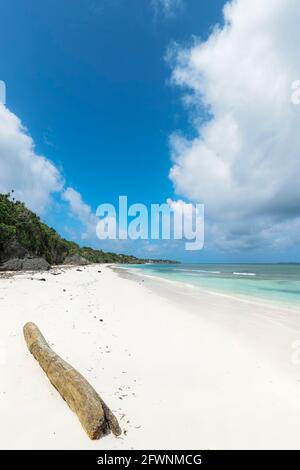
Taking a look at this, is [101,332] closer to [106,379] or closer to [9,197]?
[106,379]

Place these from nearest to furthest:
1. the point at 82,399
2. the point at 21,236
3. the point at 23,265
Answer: the point at 82,399, the point at 23,265, the point at 21,236

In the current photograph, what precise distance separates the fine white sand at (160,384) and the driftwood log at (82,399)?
4.5 inches

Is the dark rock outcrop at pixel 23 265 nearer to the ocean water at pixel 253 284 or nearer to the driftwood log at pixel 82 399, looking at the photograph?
the ocean water at pixel 253 284

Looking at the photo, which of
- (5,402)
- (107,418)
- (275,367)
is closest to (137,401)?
(107,418)

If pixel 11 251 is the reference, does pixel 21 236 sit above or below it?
above

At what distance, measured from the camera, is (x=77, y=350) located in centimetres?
551

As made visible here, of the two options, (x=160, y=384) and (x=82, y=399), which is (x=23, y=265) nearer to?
(x=160, y=384)

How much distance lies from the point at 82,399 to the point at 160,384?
1.61m

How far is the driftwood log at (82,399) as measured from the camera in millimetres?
2934

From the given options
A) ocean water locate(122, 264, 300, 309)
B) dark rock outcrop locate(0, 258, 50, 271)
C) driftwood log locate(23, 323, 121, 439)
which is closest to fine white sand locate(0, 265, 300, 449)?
driftwood log locate(23, 323, 121, 439)

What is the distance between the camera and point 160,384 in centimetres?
428

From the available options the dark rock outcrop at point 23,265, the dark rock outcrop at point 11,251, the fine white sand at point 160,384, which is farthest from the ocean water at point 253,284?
the dark rock outcrop at point 11,251

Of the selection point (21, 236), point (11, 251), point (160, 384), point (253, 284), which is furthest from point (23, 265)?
point (160, 384)
